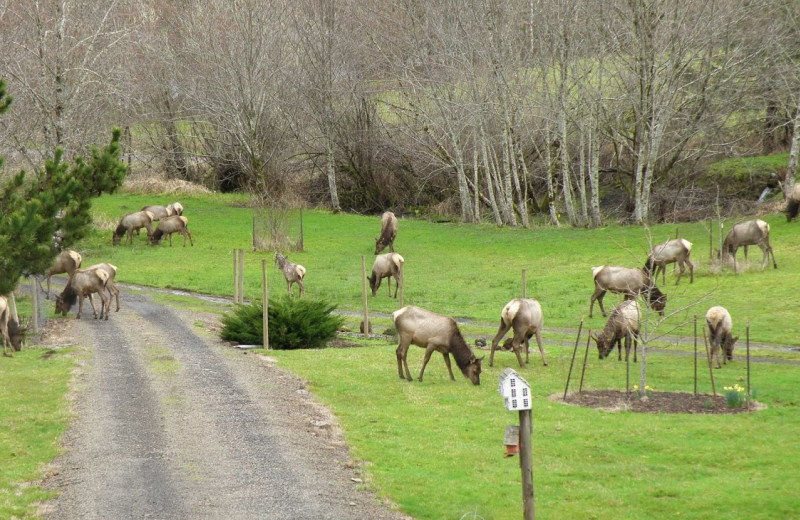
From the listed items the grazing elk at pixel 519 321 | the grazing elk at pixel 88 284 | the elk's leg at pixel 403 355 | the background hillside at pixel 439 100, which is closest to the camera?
the elk's leg at pixel 403 355

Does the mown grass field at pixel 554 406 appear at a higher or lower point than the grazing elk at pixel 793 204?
lower

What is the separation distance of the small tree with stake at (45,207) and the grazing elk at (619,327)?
1302cm

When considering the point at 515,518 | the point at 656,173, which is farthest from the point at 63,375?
the point at 656,173

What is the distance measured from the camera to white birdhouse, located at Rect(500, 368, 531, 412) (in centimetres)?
1262

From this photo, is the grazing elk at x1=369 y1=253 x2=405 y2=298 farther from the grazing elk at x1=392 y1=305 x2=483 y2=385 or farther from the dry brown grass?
the dry brown grass

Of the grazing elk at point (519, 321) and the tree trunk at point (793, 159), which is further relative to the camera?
the tree trunk at point (793, 159)

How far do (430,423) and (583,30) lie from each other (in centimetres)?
4238

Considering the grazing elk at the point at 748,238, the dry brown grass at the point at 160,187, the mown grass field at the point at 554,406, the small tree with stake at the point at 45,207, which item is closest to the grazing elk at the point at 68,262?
the mown grass field at the point at 554,406

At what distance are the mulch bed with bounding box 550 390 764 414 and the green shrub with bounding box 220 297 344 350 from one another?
10.2 metres

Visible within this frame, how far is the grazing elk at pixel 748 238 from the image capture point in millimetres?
39438

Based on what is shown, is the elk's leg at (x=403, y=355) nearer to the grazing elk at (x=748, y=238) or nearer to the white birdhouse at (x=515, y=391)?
the white birdhouse at (x=515, y=391)

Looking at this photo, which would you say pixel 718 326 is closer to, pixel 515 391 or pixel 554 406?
pixel 554 406

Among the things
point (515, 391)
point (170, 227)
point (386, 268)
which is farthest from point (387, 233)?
point (515, 391)

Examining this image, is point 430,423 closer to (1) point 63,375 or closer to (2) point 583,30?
(1) point 63,375
